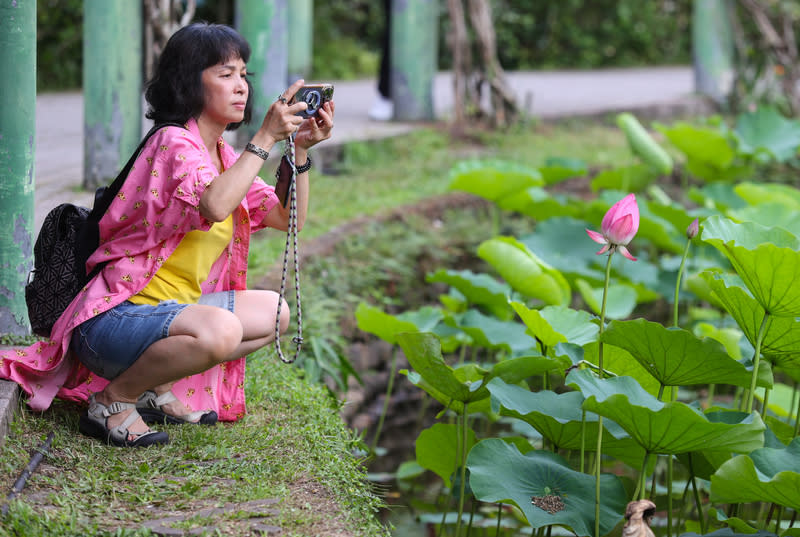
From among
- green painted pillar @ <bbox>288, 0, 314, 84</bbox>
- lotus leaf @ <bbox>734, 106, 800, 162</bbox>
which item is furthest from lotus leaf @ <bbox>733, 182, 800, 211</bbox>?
green painted pillar @ <bbox>288, 0, 314, 84</bbox>

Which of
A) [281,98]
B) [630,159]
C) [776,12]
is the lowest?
[630,159]

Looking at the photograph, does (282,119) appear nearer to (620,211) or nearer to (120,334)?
(120,334)

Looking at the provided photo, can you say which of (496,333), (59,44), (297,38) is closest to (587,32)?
(59,44)

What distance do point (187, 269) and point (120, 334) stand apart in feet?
0.79

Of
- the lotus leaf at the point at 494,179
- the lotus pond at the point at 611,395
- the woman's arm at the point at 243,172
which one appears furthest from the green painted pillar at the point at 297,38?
the woman's arm at the point at 243,172

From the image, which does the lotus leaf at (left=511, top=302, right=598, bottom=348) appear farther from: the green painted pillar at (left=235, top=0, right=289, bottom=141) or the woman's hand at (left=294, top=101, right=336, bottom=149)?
the green painted pillar at (left=235, top=0, right=289, bottom=141)

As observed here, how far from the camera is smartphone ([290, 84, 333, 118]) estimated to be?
2.28 m

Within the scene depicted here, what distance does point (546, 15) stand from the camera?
14.1 m

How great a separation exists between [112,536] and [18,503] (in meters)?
0.21

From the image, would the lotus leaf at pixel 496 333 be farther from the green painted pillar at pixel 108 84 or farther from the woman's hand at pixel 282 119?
the green painted pillar at pixel 108 84

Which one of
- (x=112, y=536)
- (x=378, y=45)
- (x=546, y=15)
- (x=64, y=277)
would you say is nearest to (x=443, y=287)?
(x=64, y=277)

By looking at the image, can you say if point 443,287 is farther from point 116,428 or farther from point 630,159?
point 116,428

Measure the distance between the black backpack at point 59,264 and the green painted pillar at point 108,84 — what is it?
6.29 feet

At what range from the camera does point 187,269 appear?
95.3 inches
